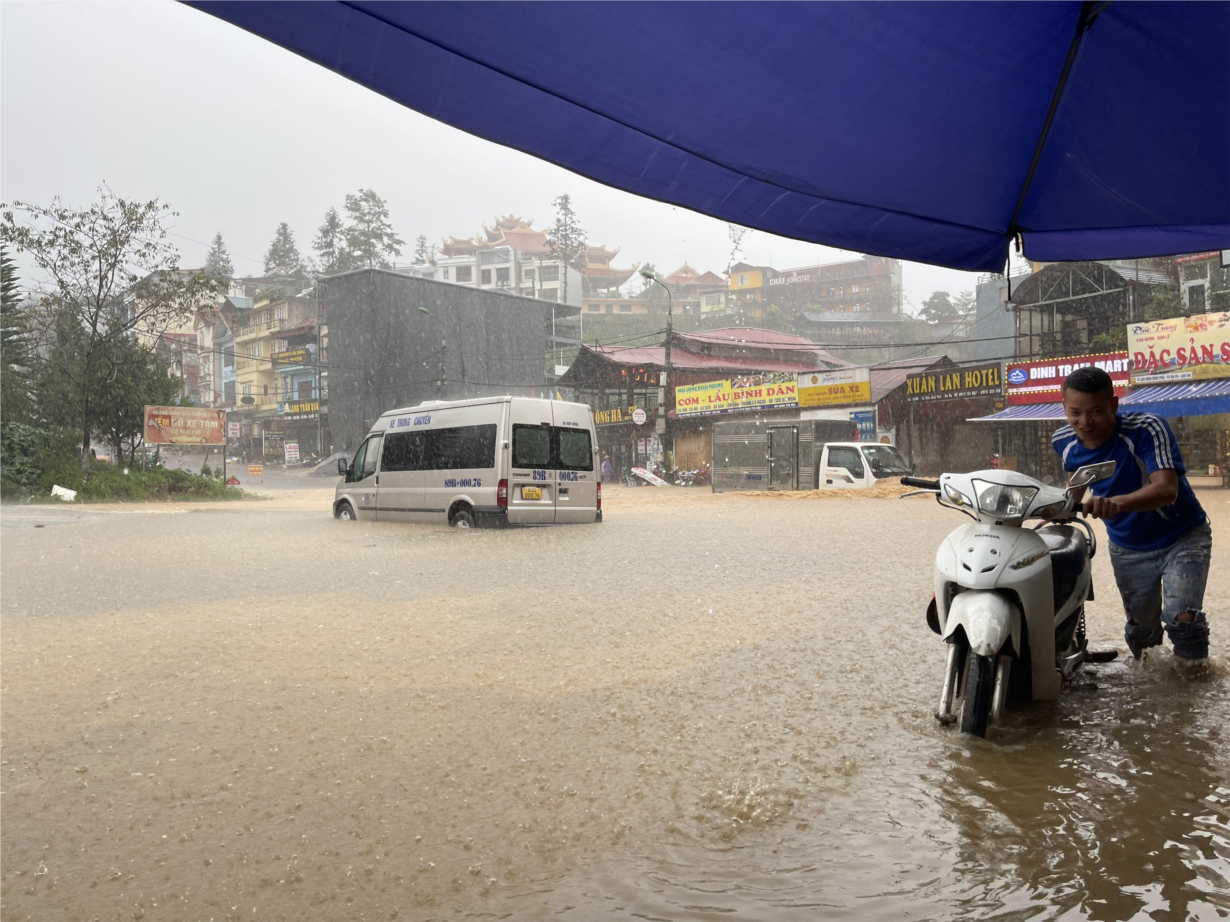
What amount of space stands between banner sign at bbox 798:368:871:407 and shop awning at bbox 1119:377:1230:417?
9.93 meters

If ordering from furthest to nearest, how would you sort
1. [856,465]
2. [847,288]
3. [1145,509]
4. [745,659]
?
[847,288], [856,465], [745,659], [1145,509]

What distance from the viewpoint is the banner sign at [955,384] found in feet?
99.6

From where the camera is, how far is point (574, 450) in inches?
597

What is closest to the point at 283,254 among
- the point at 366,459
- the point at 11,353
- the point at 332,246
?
the point at 332,246

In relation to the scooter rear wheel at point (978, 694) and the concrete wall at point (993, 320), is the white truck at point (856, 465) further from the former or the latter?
the concrete wall at point (993, 320)

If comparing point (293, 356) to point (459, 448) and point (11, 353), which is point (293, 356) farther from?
point (459, 448)

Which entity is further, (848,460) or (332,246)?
Result: (332,246)

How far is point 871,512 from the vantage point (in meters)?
19.1

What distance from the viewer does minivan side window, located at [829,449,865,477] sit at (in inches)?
988

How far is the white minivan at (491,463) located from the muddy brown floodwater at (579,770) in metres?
6.39

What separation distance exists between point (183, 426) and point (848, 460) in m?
21.3

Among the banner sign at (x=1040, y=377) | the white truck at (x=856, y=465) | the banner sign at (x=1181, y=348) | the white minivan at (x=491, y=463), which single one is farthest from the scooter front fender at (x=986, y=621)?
the banner sign at (x=1040, y=377)

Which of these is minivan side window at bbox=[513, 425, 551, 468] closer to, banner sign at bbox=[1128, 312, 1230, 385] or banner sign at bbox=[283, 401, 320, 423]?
banner sign at bbox=[1128, 312, 1230, 385]

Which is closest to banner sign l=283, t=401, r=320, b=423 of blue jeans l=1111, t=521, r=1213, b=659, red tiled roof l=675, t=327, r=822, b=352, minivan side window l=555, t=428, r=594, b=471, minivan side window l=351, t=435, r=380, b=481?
red tiled roof l=675, t=327, r=822, b=352
